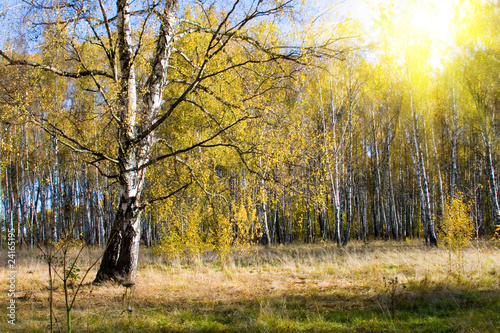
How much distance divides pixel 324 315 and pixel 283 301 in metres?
0.71

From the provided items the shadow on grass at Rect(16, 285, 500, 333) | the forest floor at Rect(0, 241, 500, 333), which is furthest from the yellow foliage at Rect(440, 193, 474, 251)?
the shadow on grass at Rect(16, 285, 500, 333)

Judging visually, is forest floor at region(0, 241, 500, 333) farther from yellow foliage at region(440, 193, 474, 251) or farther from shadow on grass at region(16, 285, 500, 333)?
yellow foliage at region(440, 193, 474, 251)

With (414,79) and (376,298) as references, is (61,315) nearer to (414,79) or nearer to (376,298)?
(376,298)

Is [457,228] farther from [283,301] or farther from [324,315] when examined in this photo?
[283,301]

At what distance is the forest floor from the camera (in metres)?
3.93

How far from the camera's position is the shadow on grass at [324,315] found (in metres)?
3.83

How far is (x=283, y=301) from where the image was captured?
4910 mm

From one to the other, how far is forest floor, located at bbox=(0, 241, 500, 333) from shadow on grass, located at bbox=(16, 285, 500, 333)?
14 millimetres

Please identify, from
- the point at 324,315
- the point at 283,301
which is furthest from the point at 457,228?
the point at 283,301

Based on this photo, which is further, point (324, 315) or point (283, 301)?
point (283, 301)

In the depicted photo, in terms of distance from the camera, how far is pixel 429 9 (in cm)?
1292

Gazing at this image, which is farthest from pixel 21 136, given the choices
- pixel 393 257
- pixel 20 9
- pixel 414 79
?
pixel 414 79

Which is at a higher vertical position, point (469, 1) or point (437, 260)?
point (469, 1)

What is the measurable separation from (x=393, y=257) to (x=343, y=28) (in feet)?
22.0
